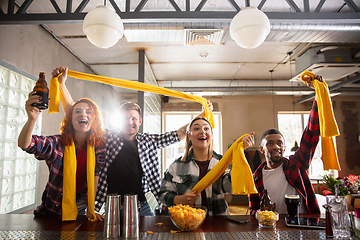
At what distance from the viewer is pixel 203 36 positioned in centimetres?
341

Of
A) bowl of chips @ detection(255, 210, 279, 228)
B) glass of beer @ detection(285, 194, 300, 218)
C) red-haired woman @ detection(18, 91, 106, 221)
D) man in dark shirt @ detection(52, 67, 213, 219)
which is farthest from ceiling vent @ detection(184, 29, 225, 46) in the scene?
bowl of chips @ detection(255, 210, 279, 228)

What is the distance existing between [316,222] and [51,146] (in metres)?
1.96

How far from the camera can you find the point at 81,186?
6.49ft

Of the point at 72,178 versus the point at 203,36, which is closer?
the point at 72,178

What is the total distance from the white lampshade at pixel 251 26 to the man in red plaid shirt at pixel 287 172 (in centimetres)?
84

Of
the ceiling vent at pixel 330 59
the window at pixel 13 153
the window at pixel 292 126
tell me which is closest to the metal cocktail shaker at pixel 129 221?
the window at pixel 13 153

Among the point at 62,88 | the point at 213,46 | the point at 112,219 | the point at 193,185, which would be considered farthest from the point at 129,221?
the point at 213,46

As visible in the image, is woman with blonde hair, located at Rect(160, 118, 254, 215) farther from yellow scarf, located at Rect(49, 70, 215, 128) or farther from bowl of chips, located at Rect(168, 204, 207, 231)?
yellow scarf, located at Rect(49, 70, 215, 128)

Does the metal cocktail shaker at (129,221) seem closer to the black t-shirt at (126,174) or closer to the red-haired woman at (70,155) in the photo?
the red-haired woman at (70,155)

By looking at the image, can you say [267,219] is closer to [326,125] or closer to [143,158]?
[326,125]

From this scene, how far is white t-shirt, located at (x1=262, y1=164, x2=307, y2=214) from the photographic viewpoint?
204cm

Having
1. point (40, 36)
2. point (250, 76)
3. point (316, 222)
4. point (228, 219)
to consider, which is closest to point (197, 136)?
point (228, 219)

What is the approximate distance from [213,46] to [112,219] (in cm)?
424

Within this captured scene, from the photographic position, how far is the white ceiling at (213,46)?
277 centimetres
